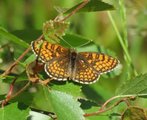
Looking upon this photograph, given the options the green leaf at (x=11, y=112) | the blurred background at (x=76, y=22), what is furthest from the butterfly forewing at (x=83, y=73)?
the blurred background at (x=76, y=22)

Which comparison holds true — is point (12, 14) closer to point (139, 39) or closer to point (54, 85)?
point (139, 39)

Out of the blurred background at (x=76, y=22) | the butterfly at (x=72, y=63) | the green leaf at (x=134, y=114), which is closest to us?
the green leaf at (x=134, y=114)

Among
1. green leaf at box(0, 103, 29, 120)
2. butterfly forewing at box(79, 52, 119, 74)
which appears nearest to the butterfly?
butterfly forewing at box(79, 52, 119, 74)

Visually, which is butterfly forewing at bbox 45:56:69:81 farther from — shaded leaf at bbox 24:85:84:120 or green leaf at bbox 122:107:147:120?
green leaf at bbox 122:107:147:120

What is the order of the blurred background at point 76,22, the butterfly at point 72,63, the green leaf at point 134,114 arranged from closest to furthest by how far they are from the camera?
1. the green leaf at point 134,114
2. the butterfly at point 72,63
3. the blurred background at point 76,22

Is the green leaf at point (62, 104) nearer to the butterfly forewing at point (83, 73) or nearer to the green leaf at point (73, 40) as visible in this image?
the butterfly forewing at point (83, 73)

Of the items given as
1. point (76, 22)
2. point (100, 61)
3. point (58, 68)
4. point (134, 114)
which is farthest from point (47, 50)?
point (76, 22)
